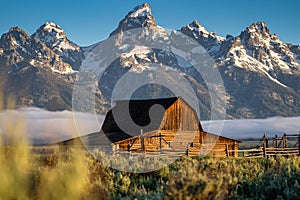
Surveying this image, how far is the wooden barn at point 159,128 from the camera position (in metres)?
37.9

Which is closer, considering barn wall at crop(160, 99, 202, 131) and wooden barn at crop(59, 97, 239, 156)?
wooden barn at crop(59, 97, 239, 156)

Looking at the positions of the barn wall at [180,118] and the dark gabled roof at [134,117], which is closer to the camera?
the dark gabled roof at [134,117]

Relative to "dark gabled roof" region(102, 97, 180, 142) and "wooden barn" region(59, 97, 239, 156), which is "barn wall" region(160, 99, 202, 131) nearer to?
"wooden barn" region(59, 97, 239, 156)

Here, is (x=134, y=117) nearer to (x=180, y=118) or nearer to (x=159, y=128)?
(x=159, y=128)

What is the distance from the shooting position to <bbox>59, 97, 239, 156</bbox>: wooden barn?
124 ft

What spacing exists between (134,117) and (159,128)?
11.6 feet

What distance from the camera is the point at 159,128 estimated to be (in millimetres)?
39250

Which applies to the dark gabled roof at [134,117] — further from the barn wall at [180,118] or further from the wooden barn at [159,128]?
the barn wall at [180,118]

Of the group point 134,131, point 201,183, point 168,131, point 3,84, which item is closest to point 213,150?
point 168,131

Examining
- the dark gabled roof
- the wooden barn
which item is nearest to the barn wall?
the wooden barn

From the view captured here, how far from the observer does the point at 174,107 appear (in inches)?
1651

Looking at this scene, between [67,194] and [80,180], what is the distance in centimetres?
22

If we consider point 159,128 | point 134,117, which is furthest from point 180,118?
point 134,117

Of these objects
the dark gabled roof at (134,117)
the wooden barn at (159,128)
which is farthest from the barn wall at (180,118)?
the dark gabled roof at (134,117)
